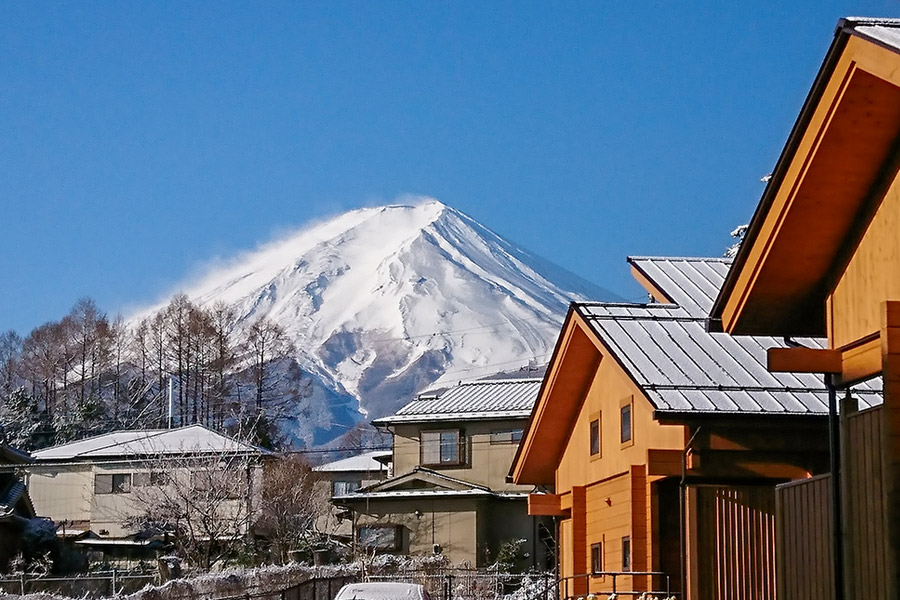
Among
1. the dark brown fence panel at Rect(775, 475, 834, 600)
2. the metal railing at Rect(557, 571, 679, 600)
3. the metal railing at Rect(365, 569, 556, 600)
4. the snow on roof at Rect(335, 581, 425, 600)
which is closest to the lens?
the dark brown fence panel at Rect(775, 475, 834, 600)

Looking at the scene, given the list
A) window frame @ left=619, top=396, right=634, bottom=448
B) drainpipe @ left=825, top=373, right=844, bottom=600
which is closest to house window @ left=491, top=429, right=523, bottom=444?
window frame @ left=619, top=396, right=634, bottom=448

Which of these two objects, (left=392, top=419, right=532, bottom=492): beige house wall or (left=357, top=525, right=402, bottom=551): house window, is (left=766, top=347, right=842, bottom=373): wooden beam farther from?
(left=392, top=419, right=532, bottom=492): beige house wall

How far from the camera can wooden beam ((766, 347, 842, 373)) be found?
12367 mm

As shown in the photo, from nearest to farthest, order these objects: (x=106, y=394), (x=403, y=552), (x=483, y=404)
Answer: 1. (x=403, y=552)
2. (x=483, y=404)
3. (x=106, y=394)

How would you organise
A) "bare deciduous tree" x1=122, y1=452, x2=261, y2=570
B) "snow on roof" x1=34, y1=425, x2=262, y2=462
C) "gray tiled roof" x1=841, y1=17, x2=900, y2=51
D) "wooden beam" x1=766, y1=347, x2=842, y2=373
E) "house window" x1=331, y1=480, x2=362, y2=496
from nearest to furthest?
"gray tiled roof" x1=841, y1=17, x2=900, y2=51 → "wooden beam" x1=766, y1=347, x2=842, y2=373 → "bare deciduous tree" x1=122, y1=452, x2=261, y2=570 → "snow on roof" x1=34, y1=425, x2=262, y2=462 → "house window" x1=331, y1=480, x2=362, y2=496

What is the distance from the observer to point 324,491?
63094 mm

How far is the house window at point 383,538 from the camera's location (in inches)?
1986

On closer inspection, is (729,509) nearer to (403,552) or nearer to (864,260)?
(864,260)

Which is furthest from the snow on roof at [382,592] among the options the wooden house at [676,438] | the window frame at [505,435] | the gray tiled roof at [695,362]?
the window frame at [505,435]

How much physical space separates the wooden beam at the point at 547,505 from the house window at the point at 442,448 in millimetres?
25917

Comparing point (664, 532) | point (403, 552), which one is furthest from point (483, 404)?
point (664, 532)

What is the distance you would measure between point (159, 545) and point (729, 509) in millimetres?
40226

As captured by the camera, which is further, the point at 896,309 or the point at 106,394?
the point at 106,394

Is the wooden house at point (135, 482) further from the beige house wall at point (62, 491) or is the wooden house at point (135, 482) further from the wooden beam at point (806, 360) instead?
the wooden beam at point (806, 360)
